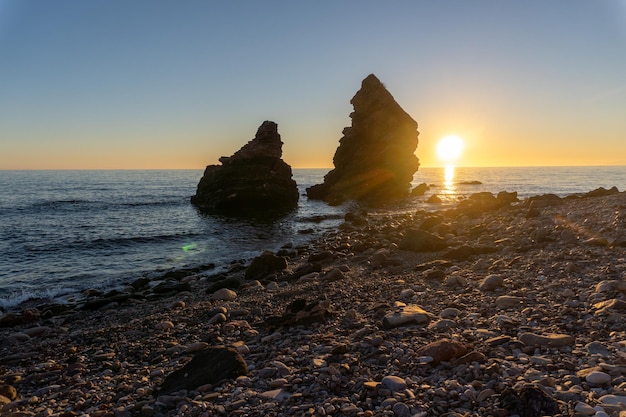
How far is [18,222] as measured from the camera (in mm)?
35156

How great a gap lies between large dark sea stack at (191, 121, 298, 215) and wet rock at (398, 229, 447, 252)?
31340 mm

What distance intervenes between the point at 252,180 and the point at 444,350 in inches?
1765

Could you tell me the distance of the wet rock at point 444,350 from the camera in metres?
5.65

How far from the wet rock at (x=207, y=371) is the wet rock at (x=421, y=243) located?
11.8 meters

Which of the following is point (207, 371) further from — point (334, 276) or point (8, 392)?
point (334, 276)

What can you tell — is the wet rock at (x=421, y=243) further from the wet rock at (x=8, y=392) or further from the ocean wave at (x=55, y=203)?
the ocean wave at (x=55, y=203)

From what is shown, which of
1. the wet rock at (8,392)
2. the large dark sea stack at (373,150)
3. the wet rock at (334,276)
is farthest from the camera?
the large dark sea stack at (373,150)

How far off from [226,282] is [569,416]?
40.1 ft

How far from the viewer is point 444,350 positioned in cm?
574

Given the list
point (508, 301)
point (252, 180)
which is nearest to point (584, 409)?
point (508, 301)

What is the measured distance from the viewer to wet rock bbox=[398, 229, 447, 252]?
16344 mm

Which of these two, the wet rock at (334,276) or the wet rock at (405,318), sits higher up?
the wet rock at (405,318)

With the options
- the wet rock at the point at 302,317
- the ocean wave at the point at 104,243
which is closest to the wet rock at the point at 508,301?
the wet rock at the point at 302,317

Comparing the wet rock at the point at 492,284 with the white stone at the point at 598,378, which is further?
the wet rock at the point at 492,284
